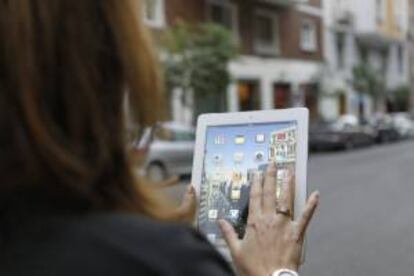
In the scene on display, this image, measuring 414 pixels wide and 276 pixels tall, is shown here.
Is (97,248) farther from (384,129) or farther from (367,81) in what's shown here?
(367,81)

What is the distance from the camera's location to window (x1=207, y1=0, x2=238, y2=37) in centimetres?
3042

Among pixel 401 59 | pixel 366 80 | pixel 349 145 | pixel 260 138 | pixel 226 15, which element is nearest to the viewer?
pixel 260 138

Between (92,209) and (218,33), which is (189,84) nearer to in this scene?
(218,33)

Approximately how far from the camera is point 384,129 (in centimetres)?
3619

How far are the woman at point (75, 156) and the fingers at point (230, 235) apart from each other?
58 cm

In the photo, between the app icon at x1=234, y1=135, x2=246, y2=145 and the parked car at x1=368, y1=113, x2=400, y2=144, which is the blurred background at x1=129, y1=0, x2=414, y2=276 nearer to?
the parked car at x1=368, y1=113, x2=400, y2=144

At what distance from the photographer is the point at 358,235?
928 cm

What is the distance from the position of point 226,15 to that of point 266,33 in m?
3.32

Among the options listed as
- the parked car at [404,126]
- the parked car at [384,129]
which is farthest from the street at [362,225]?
the parked car at [404,126]

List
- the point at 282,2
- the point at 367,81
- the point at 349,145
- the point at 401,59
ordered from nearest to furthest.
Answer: the point at 349,145
the point at 282,2
the point at 367,81
the point at 401,59

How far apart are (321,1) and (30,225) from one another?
37.9m

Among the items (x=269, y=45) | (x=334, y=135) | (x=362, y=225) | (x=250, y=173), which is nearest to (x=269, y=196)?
(x=250, y=173)

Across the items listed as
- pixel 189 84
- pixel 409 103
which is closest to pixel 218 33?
pixel 189 84

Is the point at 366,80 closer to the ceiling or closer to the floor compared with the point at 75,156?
closer to the floor
